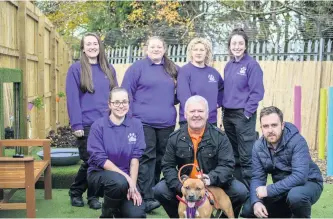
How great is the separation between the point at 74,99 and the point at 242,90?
1741 mm

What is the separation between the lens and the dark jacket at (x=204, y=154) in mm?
3883

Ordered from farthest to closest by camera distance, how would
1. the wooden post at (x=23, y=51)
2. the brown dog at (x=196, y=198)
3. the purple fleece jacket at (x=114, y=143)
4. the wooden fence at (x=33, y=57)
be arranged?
the wooden post at (x=23, y=51)
the wooden fence at (x=33, y=57)
the purple fleece jacket at (x=114, y=143)
the brown dog at (x=196, y=198)

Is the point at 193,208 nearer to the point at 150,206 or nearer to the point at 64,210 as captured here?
the point at 150,206

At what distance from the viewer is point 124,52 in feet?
Result: 41.7

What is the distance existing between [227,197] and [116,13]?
1311 centimetres

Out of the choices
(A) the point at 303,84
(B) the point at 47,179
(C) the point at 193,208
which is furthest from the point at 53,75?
(C) the point at 193,208

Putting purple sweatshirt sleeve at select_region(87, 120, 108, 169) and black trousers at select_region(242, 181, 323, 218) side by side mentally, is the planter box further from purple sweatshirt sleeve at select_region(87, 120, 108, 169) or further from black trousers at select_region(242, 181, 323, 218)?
black trousers at select_region(242, 181, 323, 218)

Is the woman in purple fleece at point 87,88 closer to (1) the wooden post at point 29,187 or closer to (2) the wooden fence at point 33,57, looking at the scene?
(1) the wooden post at point 29,187

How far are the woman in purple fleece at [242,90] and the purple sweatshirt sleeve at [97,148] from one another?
171 cm

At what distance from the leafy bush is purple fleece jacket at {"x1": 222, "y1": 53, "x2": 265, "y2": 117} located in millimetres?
4152

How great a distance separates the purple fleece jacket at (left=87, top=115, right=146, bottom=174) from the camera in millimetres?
4031

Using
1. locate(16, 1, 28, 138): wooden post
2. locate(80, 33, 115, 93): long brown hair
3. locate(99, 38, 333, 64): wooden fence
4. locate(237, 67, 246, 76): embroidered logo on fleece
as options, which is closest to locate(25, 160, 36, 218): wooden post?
locate(80, 33, 115, 93): long brown hair

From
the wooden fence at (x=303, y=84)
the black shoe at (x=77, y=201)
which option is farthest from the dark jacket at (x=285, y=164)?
the wooden fence at (x=303, y=84)

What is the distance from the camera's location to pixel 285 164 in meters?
3.95
